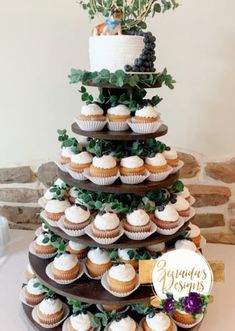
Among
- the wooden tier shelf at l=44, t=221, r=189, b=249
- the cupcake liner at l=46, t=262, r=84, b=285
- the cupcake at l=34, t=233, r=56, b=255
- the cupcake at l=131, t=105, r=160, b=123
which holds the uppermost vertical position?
the cupcake at l=131, t=105, r=160, b=123

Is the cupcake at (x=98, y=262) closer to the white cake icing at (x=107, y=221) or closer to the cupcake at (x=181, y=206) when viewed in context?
the white cake icing at (x=107, y=221)

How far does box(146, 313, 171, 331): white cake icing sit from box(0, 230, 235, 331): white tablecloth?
16 centimetres

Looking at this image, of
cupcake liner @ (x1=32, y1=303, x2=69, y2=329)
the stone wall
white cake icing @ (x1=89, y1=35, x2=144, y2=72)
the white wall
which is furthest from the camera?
the stone wall

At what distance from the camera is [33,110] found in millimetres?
1279

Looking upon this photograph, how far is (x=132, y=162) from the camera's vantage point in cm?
80

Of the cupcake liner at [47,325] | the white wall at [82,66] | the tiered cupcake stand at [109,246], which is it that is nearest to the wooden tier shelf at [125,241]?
the tiered cupcake stand at [109,246]

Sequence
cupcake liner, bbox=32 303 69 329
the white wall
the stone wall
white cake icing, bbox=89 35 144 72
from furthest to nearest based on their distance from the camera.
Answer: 1. the stone wall
2. the white wall
3. cupcake liner, bbox=32 303 69 329
4. white cake icing, bbox=89 35 144 72

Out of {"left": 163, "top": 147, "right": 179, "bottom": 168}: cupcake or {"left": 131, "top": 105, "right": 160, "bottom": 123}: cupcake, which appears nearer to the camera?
{"left": 131, "top": 105, "right": 160, "bottom": 123}: cupcake

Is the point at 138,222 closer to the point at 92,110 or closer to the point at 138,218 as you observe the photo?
the point at 138,218

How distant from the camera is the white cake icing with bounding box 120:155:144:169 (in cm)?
80

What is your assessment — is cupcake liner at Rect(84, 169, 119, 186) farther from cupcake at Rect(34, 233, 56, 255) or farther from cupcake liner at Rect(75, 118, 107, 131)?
cupcake at Rect(34, 233, 56, 255)

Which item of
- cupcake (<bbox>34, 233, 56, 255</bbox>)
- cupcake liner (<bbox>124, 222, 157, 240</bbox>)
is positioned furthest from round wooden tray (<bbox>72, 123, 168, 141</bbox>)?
cupcake (<bbox>34, 233, 56, 255</bbox>)

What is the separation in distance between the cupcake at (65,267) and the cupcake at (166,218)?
0.22 meters

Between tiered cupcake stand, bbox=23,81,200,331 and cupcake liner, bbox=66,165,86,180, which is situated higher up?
cupcake liner, bbox=66,165,86,180
